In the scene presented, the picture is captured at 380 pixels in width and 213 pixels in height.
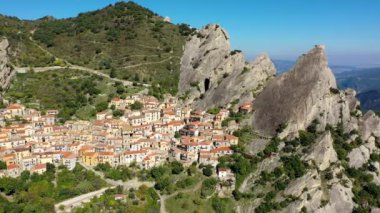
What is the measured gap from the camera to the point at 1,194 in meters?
67.3

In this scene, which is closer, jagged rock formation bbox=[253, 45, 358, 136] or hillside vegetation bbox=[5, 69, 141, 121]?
jagged rock formation bbox=[253, 45, 358, 136]

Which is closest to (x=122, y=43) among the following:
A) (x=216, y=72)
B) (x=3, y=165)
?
(x=216, y=72)

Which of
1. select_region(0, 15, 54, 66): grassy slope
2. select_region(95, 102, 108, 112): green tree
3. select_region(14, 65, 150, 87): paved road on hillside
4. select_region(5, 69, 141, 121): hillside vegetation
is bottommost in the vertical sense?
select_region(95, 102, 108, 112): green tree

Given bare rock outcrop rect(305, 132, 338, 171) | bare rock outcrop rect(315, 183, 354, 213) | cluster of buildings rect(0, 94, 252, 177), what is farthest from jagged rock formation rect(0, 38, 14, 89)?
bare rock outcrop rect(315, 183, 354, 213)

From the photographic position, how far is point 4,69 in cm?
10812

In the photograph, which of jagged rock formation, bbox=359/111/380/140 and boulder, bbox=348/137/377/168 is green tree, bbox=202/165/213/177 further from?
jagged rock formation, bbox=359/111/380/140

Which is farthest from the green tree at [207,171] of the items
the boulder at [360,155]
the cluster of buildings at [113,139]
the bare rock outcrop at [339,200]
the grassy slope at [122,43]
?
the grassy slope at [122,43]

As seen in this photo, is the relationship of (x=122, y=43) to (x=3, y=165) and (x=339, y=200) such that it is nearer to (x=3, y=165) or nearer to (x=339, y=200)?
(x=3, y=165)

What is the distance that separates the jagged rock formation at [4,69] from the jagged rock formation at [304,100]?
6460cm

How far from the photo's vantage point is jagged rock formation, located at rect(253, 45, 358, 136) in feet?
273

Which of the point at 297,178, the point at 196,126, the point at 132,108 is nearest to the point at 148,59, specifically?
the point at 132,108

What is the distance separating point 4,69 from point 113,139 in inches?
1808

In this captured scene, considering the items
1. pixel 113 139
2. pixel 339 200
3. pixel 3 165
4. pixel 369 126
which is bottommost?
pixel 339 200

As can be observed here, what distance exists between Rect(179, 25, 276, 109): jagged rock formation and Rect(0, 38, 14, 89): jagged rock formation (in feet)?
151
